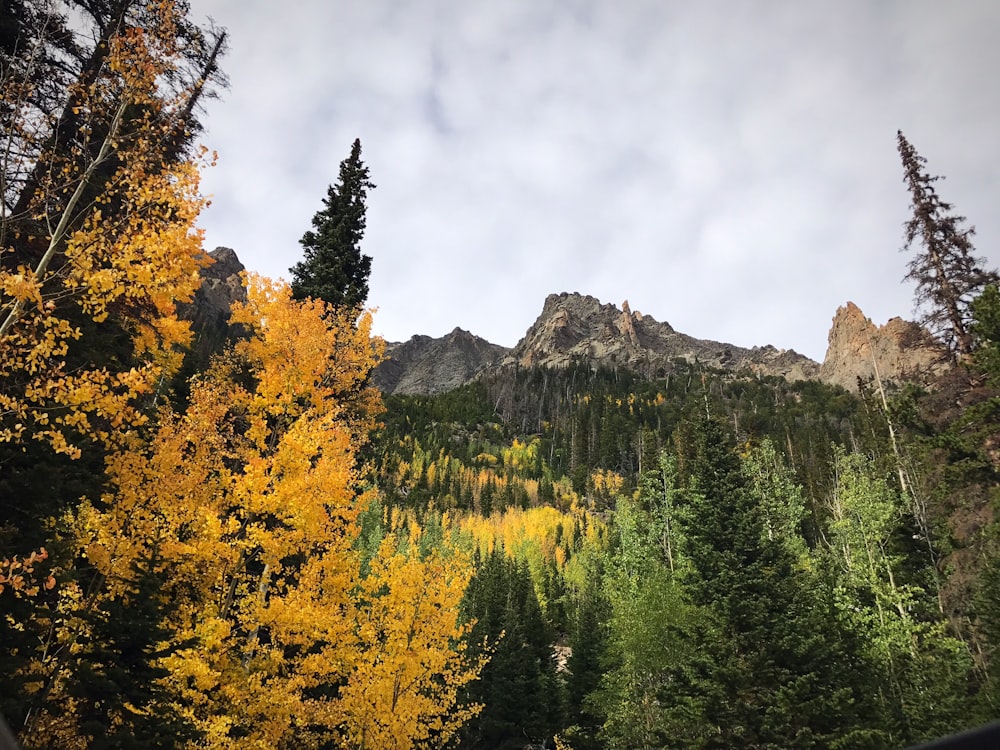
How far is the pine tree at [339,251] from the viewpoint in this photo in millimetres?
21766

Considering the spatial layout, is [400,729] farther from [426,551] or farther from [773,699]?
[426,551]

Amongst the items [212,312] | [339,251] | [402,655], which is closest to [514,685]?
[402,655]

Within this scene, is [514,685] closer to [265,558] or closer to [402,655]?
[402,655]

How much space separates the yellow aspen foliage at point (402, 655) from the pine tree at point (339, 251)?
10.5m

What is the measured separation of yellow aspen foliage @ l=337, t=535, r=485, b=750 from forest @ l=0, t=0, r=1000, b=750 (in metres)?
0.09

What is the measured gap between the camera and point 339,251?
23016 millimetres

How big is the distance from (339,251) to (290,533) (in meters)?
14.6

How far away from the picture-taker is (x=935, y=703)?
1795 centimetres

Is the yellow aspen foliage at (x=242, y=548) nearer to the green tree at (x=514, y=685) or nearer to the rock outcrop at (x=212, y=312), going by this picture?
the green tree at (x=514, y=685)

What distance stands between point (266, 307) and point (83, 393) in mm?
9019

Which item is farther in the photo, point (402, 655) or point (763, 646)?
point (763, 646)

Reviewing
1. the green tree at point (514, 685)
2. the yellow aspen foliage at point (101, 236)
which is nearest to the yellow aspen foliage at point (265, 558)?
the yellow aspen foliage at point (101, 236)

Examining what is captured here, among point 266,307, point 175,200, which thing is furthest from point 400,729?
point 175,200

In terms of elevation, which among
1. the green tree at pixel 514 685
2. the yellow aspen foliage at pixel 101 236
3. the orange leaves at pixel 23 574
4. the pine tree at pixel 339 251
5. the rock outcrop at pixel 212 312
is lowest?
the green tree at pixel 514 685
